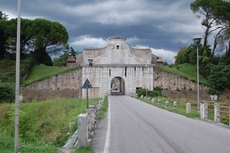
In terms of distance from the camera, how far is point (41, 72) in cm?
4853

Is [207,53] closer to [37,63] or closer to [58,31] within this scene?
[58,31]

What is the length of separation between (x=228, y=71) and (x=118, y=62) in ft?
63.4

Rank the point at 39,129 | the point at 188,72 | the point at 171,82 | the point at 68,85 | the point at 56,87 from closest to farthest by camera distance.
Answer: the point at 39,129 < the point at 56,87 < the point at 68,85 < the point at 171,82 < the point at 188,72

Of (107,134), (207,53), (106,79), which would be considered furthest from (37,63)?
(107,134)

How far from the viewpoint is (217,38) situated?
4878 centimetres

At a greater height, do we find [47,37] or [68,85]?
[47,37]

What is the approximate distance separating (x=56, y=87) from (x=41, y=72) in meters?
5.52

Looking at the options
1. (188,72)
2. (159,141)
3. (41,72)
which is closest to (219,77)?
(188,72)

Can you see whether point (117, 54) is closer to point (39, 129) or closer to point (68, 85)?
point (68, 85)

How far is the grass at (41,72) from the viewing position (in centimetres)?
4506

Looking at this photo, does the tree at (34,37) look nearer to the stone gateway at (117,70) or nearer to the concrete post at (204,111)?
the stone gateway at (117,70)

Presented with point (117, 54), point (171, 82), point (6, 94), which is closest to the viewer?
point (6, 94)

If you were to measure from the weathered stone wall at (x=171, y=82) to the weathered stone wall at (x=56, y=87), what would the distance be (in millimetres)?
14806

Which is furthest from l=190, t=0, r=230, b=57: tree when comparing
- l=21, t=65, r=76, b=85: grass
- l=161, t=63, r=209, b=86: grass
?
l=21, t=65, r=76, b=85: grass
